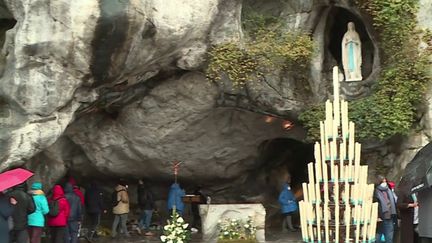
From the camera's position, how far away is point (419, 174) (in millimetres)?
9273

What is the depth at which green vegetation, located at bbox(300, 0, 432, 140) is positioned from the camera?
12.6m

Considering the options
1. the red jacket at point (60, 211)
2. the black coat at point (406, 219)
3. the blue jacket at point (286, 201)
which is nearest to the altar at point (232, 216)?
the blue jacket at point (286, 201)

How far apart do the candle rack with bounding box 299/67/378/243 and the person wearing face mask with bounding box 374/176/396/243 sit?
12.7 feet

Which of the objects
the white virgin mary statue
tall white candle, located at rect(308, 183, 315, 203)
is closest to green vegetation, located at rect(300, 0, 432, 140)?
the white virgin mary statue

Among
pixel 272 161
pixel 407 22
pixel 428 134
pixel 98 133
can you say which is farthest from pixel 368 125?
pixel 98 133

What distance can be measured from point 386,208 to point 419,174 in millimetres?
2052

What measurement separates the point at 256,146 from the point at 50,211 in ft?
21.2

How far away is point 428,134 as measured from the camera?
1255 centimetres

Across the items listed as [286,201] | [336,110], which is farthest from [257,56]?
[336,110]

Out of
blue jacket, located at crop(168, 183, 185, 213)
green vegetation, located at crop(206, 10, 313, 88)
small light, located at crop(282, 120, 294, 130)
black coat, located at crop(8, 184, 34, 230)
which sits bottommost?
black coat, located at crop(8, 184, 34, 230)

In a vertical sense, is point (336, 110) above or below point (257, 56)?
below

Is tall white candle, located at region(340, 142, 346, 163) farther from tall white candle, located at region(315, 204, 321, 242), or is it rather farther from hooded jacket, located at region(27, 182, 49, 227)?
hooded jacket, located at region(27, 182, 49, 227)

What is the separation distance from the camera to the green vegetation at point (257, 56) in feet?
42.2

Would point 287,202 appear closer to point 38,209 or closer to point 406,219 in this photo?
point 406,219
